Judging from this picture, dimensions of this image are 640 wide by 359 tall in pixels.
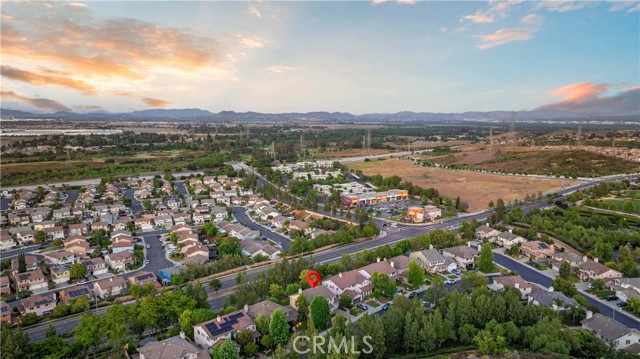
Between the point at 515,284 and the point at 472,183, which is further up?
the point at 515,284

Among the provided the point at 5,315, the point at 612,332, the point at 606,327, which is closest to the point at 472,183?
the point at 606,327

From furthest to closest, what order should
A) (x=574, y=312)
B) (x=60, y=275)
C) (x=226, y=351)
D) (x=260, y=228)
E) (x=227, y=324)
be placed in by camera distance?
(x=260, y=228)
(x=60, y=275)
(x=574, y=312)
(x=227, y=324)
(x=226, y=351)

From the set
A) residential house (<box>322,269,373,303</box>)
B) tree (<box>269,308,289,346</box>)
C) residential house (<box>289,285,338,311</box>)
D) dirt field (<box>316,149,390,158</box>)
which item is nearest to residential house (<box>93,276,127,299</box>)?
residential house (<box>289,285,338,311</box>)

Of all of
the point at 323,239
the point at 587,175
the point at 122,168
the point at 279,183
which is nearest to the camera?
the point at 323,239

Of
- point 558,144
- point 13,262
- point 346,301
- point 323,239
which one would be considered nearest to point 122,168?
point 13,262

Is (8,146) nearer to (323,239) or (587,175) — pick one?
(323,239)

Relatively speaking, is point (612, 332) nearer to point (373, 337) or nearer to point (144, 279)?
point (373, 337)

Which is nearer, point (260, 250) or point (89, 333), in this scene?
point (89, 333)

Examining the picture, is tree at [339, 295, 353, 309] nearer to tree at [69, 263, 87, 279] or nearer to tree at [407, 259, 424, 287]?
tree at [407, 259, 424, 287]
